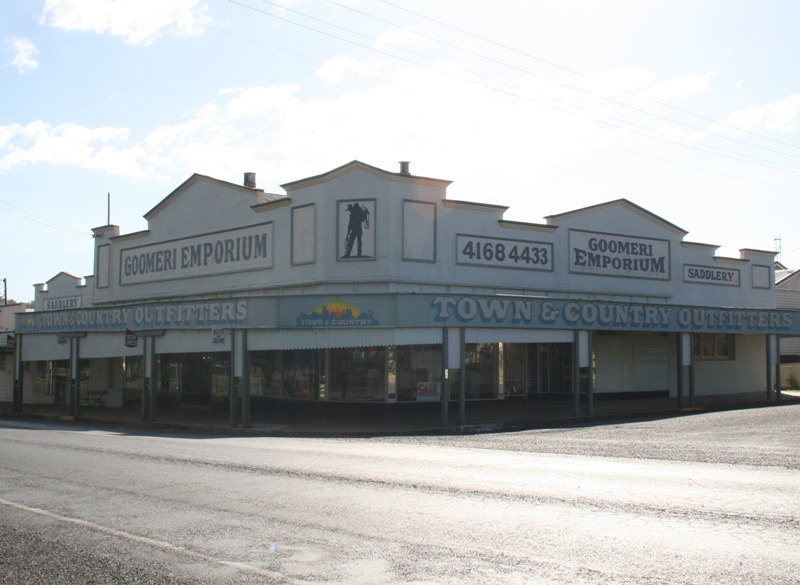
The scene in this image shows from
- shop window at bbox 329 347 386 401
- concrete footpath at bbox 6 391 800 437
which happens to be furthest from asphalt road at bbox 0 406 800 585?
→ shop window at bbox 329 347 386 401

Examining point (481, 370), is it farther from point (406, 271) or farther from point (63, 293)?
point (63, 293)

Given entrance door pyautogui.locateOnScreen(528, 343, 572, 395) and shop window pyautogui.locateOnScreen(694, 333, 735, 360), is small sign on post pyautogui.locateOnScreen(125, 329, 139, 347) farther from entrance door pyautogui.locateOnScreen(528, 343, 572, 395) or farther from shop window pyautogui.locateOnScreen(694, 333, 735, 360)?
shop window pyautogui.locateOnScreen(694, 333, 735, 360)

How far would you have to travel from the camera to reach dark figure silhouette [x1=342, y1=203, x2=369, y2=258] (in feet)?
79.5

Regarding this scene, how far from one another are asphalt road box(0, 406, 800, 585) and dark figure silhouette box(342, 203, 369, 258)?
33.7 ft

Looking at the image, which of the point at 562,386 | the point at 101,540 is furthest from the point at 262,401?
the point at 101,540

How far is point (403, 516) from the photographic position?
8344 millimetres

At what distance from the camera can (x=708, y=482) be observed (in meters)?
10.3

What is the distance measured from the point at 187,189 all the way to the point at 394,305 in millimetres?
13392

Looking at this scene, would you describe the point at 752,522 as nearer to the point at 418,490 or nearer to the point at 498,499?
the point at 498,499

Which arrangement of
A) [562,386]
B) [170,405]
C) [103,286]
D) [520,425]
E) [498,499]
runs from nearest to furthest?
[498,499] < [520,425] < [562,386] < [170,405] < [103,286]

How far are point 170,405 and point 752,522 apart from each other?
91.3 ft

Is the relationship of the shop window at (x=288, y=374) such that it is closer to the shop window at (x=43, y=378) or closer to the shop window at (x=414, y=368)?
the shop window at (x=414, y=368)

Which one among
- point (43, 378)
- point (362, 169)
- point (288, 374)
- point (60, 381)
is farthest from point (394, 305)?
point (43, 378)

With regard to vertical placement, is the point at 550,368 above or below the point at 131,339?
below
